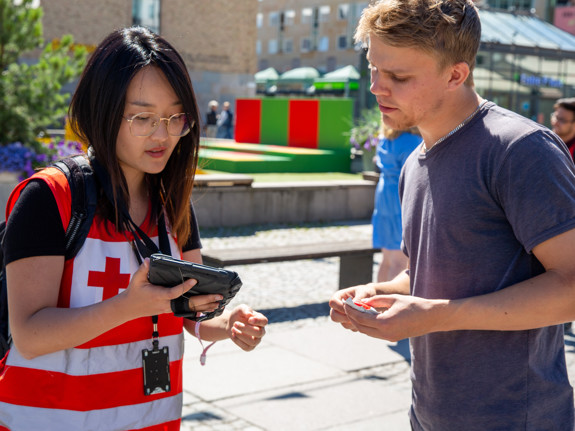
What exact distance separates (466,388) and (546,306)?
33 centimetres

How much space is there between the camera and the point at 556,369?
6.40 feet

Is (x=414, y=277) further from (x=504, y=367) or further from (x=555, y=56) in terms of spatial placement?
(x=555, y=56)

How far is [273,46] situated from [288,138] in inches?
1986

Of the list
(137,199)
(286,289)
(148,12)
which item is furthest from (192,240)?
(148,12)

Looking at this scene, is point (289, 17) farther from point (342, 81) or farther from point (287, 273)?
point (287, 273)

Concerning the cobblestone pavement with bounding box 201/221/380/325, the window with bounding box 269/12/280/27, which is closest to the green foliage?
the cobblestone pavement with bounding box 201/221/380/325

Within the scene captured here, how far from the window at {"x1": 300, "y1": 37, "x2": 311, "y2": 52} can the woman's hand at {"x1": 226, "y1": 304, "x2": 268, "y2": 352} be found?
6446 centimetres

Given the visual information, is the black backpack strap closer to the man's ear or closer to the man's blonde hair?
the man's blonde hair

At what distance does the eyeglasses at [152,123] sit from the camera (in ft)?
6.51

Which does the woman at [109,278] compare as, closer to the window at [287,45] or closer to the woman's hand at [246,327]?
the woman's hand at [246,327]

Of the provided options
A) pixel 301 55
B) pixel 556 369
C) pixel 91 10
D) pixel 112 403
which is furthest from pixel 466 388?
pixel 301 55

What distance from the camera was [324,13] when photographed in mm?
62938

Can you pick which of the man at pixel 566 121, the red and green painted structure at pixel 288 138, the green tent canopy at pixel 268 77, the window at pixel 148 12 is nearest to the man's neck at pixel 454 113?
the man at pixel 566 121

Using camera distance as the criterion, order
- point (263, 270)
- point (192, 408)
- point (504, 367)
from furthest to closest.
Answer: point (263, 270), point (192, 408), point (504, 367)
